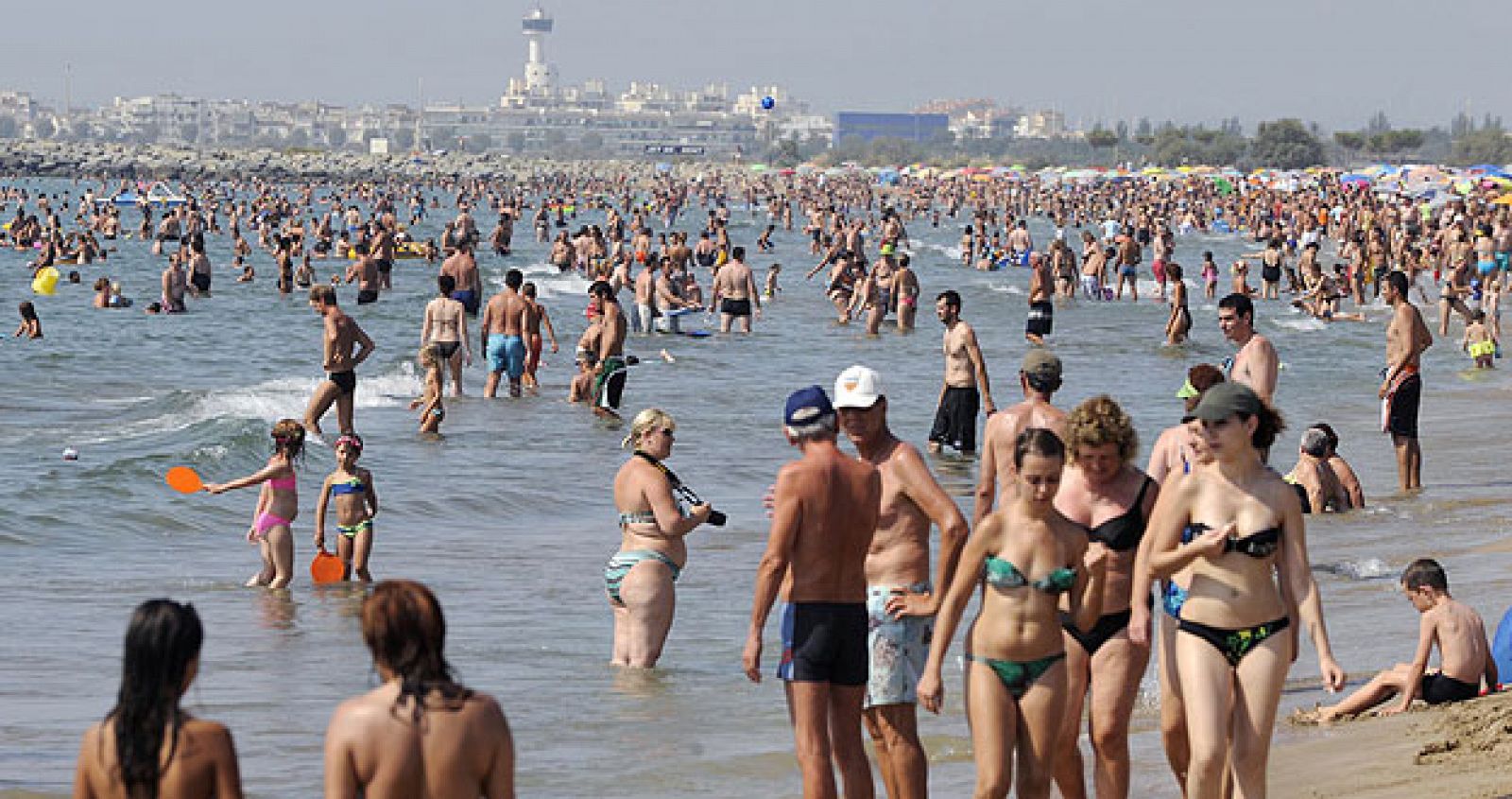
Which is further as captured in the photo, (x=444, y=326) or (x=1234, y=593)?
(x=444, y=326)

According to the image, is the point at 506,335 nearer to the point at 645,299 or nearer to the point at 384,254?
the point at 645,299

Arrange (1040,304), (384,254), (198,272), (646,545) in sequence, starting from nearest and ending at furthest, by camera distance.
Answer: (646,545) → (1040,304) → (198,272) → (384,254)

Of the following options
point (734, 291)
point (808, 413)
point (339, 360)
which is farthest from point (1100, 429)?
point (734, 291)

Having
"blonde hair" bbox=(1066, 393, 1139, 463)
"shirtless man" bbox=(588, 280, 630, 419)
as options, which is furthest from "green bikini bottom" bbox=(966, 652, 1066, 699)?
"shirtless man" bbox=(588, 280, 630, 419)

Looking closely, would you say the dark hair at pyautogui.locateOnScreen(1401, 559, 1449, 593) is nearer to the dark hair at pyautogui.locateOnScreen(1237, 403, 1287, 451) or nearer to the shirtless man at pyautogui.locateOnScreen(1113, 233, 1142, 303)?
the dark hair at pyautogui.locateOnScreen(1237, 403, 1287, 451)

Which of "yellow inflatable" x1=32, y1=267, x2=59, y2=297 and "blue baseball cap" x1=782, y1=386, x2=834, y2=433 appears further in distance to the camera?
"yellow inflatable" x1=32, y1=267, x2=59, y2=297

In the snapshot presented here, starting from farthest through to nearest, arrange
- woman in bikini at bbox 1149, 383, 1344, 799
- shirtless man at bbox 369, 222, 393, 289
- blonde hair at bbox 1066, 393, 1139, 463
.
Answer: shirtless man at bbox 369, 222, 393, 289
blonde hair at bbox 1066, 393, 1139, 463
woman in bikini at bbox 1149, 383, 1344, 799

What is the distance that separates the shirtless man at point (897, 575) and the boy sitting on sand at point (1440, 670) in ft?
7.72

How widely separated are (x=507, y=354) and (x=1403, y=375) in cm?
974

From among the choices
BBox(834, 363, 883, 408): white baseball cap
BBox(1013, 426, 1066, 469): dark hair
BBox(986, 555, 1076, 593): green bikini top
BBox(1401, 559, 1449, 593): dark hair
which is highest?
BBox(834, 363, 883, 408): white baseball cap

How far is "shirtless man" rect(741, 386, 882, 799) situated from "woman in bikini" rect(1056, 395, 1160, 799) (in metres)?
0.57

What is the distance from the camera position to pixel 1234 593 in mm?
5359

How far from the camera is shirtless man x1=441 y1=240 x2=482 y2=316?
24203 mm

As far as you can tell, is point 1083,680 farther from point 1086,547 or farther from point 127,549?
point 127,549
